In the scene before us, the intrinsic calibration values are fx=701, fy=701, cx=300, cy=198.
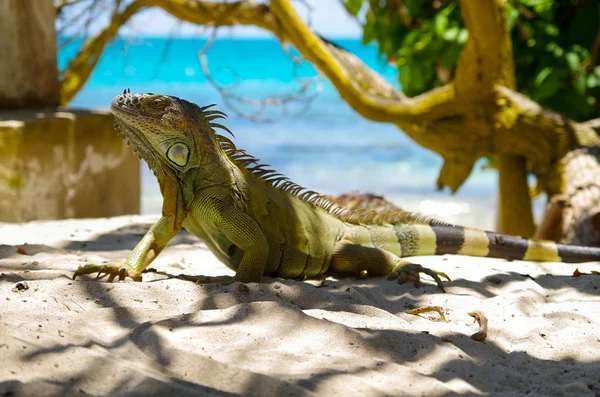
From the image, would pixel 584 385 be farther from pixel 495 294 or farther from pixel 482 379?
pixel 495 294

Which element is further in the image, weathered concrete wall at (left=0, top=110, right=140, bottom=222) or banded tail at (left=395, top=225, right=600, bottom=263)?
weathered concrete wall at (left=0, top=110, right=140, bottom=222)

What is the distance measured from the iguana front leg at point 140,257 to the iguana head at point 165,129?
319 millimetres

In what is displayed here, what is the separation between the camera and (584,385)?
253cm

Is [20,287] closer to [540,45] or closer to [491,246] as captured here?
[491,246]

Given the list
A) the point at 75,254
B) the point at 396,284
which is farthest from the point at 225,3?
the point at 396,284

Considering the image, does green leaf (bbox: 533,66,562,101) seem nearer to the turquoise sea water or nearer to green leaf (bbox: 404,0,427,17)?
green leaf (bbox: 404,0,427,17)

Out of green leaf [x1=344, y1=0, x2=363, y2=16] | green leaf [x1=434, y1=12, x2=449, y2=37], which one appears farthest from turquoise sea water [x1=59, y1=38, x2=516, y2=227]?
green leaf [x1=434, y1=12, x2=449, y2=37]

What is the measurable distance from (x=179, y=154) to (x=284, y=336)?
137cm

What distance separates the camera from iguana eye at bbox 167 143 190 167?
3.73 meters

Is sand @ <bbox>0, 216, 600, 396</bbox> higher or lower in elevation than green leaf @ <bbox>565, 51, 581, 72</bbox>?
lower

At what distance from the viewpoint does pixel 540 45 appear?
755 centimetres

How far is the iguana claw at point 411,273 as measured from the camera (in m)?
4.01

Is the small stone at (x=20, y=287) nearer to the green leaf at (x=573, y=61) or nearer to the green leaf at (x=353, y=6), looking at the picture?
the green leaf at (x=353, y=6)

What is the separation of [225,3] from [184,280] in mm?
5408
